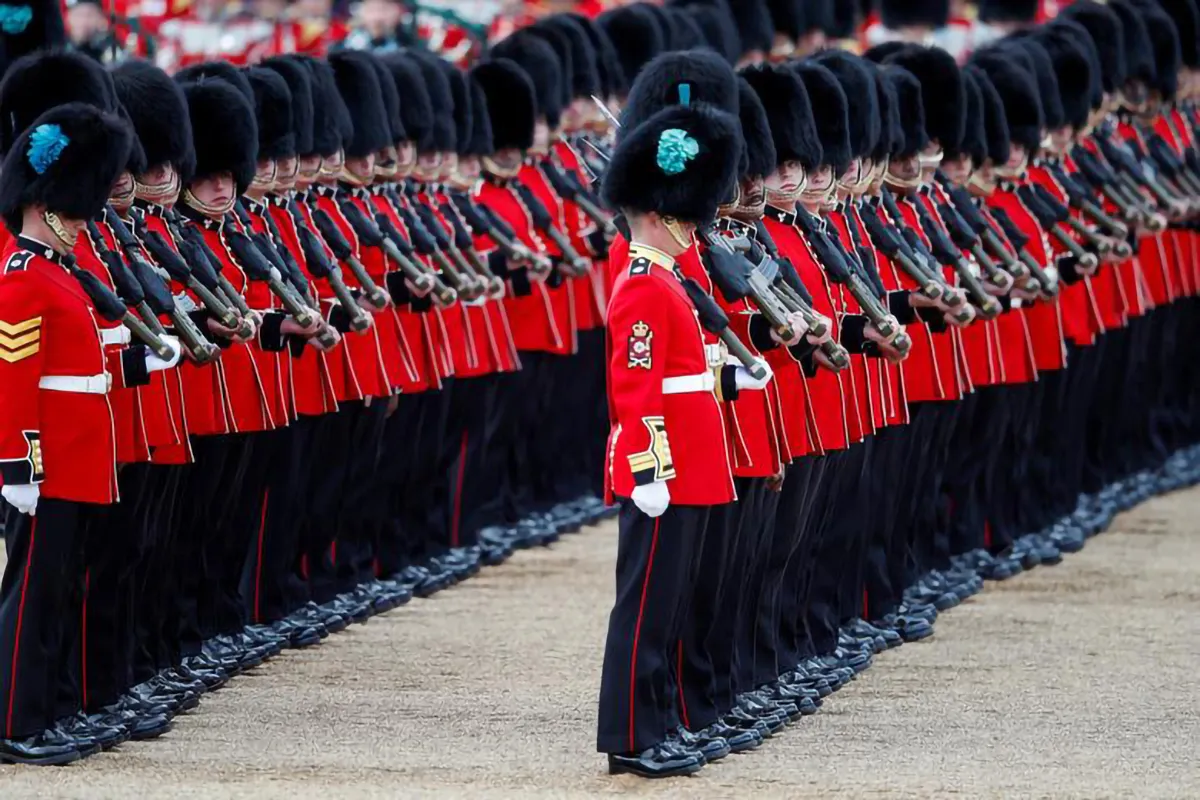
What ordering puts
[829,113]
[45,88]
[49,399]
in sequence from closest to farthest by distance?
[49,399]
[45,88]
[829,113]

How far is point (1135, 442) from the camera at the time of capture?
1200 centimetres

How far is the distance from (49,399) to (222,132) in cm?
150

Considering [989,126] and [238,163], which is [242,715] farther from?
[989,126]

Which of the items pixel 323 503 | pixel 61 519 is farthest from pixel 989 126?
pixel 61 519

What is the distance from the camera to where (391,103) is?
9.41 metres

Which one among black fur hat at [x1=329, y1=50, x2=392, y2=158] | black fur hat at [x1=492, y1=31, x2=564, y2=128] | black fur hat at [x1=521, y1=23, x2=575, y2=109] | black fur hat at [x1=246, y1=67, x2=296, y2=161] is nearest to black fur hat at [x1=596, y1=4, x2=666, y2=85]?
black fur hat at [x1=521, y1=23, x2=575, y2=109]

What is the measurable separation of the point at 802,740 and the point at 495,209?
354 cm

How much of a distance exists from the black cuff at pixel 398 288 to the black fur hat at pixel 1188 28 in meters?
4.74

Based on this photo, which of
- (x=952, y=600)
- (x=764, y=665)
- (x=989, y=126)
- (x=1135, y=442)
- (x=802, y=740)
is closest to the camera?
(x=802, y=740)

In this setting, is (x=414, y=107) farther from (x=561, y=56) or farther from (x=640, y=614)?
(x=640, y=614)

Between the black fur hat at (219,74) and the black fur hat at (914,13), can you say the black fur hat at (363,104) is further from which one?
the black fur hat at (914,13)

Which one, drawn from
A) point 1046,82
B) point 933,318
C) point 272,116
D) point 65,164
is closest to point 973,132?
point 933,318

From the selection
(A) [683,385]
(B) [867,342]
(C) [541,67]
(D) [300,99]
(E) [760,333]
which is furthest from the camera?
(C) [541,67]

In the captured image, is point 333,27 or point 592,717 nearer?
point 592,717
